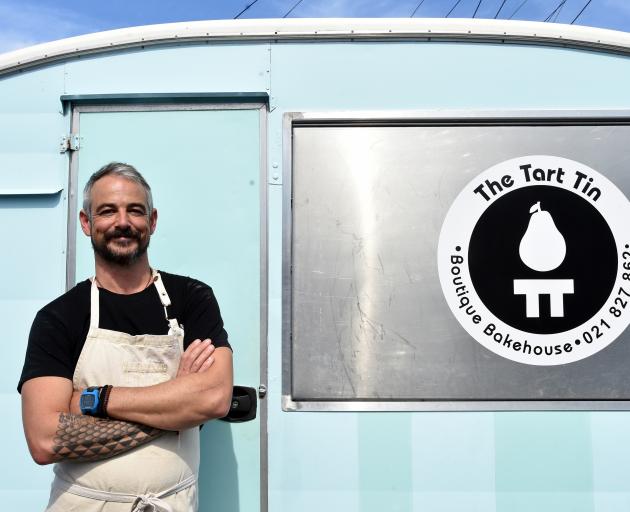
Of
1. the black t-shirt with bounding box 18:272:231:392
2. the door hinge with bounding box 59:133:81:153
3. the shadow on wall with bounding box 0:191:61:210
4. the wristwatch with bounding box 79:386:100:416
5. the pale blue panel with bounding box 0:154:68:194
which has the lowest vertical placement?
the wristwatch with bounding box 79:386:100:416

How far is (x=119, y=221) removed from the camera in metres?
2.19

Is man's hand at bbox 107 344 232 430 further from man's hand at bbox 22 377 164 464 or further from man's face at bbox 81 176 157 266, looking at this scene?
man's face at bbox 81 176 157 266

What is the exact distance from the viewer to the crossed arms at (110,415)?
197 centimetres

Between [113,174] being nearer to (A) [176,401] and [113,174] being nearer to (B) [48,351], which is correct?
(B) [48,351]

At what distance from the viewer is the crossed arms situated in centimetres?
197

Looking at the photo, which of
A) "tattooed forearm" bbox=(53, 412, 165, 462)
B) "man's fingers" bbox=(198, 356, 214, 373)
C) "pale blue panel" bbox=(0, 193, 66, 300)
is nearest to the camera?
"tattooed forearm" bbox=(53, 412, 165, 462)

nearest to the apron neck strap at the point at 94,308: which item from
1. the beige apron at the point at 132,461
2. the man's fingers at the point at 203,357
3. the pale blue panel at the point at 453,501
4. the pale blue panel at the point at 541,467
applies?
the beige apron at the point at 132,461

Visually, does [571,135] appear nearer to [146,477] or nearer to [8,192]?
[146,477]

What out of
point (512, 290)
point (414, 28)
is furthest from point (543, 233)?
point (414, 28)

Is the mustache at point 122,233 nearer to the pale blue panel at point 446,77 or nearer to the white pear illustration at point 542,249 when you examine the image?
the pale blue panel at point 446,77

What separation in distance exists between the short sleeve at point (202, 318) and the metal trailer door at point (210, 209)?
342mm

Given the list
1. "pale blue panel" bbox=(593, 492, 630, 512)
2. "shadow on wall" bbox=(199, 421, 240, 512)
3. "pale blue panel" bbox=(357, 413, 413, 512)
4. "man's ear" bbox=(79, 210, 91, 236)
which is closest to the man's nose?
"man's ear" bbox=(79, 210, 91, 236)

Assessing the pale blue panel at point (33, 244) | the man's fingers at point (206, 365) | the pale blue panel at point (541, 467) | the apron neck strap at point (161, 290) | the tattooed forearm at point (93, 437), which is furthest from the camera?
the pale blue panel at point (33, 244)

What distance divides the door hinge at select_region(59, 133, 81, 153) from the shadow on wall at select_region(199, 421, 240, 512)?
4.01 ft
